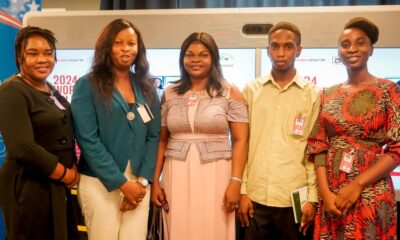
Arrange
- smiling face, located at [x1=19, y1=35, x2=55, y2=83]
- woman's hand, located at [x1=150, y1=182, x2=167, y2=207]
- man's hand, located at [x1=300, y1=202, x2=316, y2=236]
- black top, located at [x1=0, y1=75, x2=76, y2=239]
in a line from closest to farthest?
black top, located at [x1=0, y1=75, x2=76, y2=239], smiling face, located at [x1=19, y1=35, x2=55, y2=83], man's hand, located at [x1=300, y1=202, x2=316, y2=236], woman's hand, located at [x1=150, y1=182, x2=167, y2=207]

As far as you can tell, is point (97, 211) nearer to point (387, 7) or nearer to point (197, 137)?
point (197, 137)

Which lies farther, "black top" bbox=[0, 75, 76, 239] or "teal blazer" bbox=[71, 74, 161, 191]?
"teal blazer" bbox=[71, 74, 161, 191]

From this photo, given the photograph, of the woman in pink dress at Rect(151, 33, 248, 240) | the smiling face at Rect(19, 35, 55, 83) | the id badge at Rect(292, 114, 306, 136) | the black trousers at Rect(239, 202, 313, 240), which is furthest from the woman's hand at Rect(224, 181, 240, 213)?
the smiling face at Rect(19, 35, 55, 83)

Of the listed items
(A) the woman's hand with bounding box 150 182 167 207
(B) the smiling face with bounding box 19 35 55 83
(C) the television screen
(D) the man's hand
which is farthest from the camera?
(C) the television screen

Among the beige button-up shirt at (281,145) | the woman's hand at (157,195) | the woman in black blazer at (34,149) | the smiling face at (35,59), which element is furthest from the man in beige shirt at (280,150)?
the smiling face at (35,59)

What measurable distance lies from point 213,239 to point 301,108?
30.9 inches

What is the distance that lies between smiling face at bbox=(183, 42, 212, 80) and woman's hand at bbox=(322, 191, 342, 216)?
826 millimetres

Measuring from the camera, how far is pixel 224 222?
194cm

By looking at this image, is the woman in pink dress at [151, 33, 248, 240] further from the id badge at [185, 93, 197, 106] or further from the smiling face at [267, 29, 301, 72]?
the smiling face at [267, 29, 301, 72]

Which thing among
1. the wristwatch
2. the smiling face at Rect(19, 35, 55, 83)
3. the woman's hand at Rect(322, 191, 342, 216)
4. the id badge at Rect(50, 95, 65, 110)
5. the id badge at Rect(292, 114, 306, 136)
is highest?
the smiling face at Rect(19, 35, 55, 83)

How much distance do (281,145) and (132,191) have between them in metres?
0.75

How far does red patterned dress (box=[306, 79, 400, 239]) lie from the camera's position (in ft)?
5.40

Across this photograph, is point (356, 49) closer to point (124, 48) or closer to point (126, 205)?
point (124, 48)

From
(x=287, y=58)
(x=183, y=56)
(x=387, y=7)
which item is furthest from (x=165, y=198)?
(x=387, y=7)
